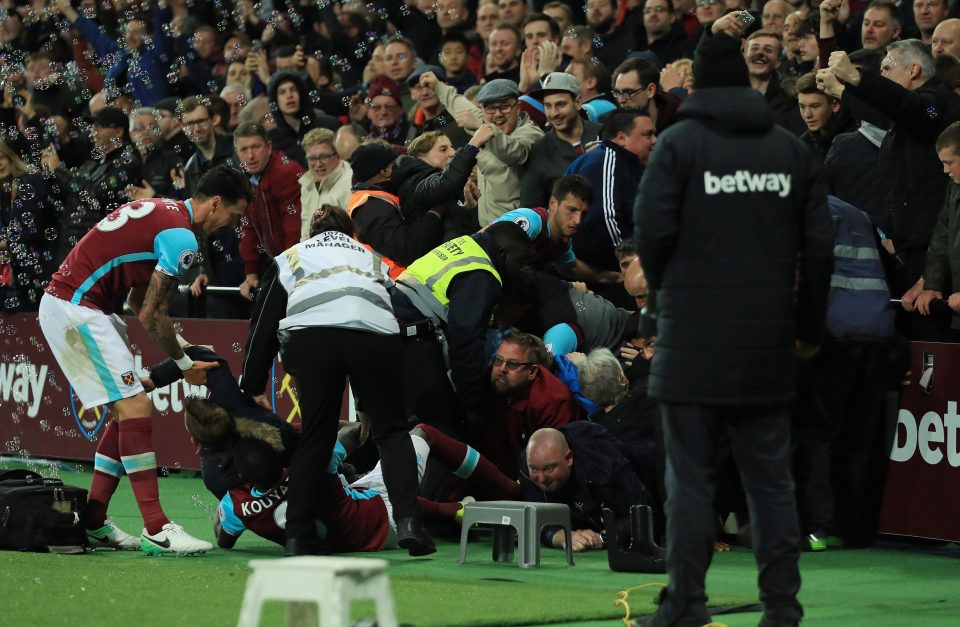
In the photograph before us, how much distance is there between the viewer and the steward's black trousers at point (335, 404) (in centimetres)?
870

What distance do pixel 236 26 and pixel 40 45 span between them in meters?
2.72

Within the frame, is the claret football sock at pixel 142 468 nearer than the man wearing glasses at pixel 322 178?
Yes

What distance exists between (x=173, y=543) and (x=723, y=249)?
4.28m

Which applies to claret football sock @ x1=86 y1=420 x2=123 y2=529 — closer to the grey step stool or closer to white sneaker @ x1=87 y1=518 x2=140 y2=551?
white sneaker @ x1=87 y1=518 x2=140 y2=551

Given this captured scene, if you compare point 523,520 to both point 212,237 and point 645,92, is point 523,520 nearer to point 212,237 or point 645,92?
point 645,92

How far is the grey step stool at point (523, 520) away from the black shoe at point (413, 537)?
0.23 meters

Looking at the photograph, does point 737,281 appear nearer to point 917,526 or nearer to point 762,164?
point 762,164

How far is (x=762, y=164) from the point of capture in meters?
6.25

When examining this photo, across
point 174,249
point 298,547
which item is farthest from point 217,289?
point 298,547

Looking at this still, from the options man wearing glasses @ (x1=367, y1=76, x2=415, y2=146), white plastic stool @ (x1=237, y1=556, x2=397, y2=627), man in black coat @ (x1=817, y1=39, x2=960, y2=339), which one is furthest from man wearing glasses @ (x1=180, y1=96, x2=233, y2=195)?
white plastic stool @ (x1=237, y1=556, x2=397, y2=627)

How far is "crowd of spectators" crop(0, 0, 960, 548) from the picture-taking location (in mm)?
10172

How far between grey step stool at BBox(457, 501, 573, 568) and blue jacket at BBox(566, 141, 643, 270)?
2.75 m

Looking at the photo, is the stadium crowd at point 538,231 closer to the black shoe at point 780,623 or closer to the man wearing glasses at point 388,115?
the man wearing glasses at point 388,115

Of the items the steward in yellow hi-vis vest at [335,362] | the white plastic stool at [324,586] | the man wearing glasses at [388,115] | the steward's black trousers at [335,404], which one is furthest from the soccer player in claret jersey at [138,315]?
the man wearing glasses at [388,115]
